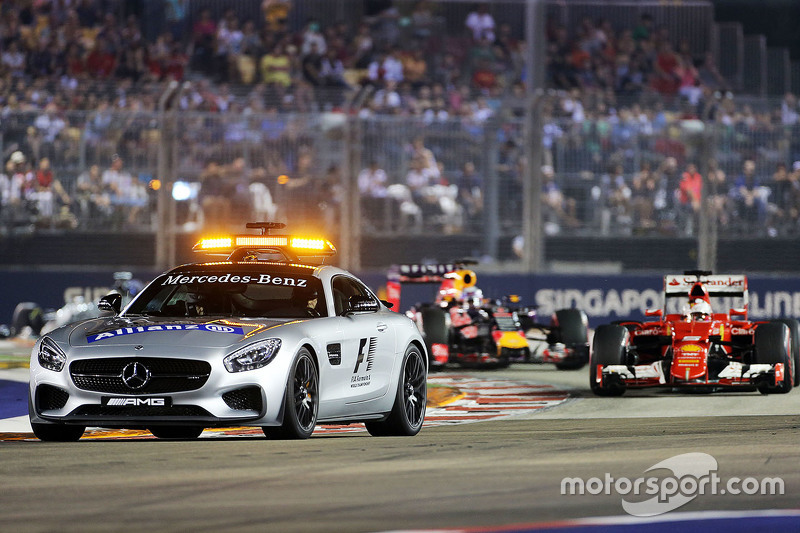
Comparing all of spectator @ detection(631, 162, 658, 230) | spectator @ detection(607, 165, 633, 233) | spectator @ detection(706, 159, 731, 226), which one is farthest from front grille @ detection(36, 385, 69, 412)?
spectator @ detection(706, 159, 731, 226)

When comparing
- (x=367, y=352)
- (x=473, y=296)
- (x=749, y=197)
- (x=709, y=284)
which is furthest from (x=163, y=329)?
(x=749, y=197)

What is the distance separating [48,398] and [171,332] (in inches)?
30.5

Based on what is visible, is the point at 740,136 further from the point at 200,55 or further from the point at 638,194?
the point at 200,55

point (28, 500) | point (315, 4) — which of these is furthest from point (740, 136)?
point (28, 500)

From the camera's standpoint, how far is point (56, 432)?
8.88 metres

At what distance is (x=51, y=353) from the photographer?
28.2 feet

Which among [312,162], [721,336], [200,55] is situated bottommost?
[721,336]

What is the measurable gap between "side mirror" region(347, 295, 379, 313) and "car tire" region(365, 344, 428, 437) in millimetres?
560

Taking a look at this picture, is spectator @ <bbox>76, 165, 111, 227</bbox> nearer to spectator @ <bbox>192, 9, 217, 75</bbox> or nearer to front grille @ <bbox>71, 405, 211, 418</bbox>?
spectator @ <bbox>192, 9, 217, 75</bbox>

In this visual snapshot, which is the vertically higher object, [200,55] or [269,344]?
[200,55]

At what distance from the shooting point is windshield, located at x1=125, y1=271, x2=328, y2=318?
30.8ft

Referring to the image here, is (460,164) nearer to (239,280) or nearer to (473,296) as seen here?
(473,296)

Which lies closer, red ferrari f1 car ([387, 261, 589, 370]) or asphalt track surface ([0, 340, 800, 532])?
asphalt track surface ([0, 340, 800, 532])

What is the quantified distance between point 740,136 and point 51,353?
14.0m
